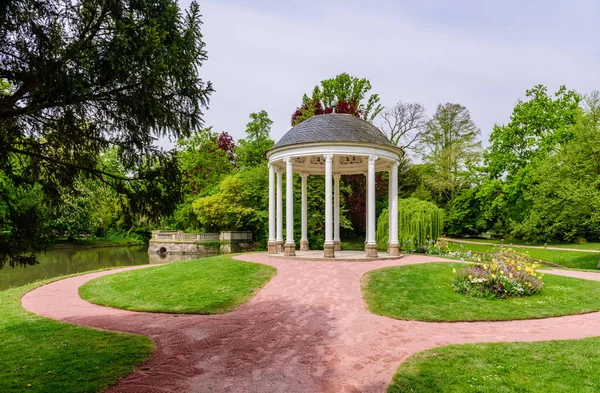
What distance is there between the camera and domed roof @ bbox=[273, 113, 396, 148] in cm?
1867

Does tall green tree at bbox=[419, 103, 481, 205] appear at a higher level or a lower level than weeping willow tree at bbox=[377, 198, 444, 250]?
higher

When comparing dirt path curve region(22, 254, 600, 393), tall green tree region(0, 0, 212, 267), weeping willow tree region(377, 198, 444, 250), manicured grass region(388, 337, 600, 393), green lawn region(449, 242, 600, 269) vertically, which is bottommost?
green lawn region(449, 242, 600, 269)

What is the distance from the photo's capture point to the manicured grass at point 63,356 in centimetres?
630

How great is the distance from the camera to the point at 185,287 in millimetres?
13773

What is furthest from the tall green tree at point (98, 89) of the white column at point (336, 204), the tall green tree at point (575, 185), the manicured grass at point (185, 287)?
the tall green tree at point (575, 185)

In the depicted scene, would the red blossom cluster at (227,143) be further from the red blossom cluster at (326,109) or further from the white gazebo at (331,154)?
the white gazebo at (331,154)

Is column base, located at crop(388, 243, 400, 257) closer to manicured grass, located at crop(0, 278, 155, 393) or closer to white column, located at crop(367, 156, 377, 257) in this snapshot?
white column, located at crop(367, 156, 377, 257)

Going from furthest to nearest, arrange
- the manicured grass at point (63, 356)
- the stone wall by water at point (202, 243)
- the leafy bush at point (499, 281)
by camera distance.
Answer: the stone wall by water at point (202, 243) → the leafy bush at point (499, 281) → the manicured grass at point (63, 356)

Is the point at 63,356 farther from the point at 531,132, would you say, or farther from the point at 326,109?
the point at 531,132

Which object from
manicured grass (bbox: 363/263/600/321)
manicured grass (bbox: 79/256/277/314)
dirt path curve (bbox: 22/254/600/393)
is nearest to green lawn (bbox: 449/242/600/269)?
manicured grass (bbox: 363/263/600/321)

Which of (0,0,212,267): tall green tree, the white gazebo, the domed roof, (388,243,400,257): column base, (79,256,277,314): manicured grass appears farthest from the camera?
(388,243,400,257): column base

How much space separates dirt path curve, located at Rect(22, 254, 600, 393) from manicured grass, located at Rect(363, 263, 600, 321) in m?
0.45

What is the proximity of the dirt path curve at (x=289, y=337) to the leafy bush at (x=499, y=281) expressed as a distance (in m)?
1.82

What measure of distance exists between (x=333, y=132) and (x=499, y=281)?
389 inches
